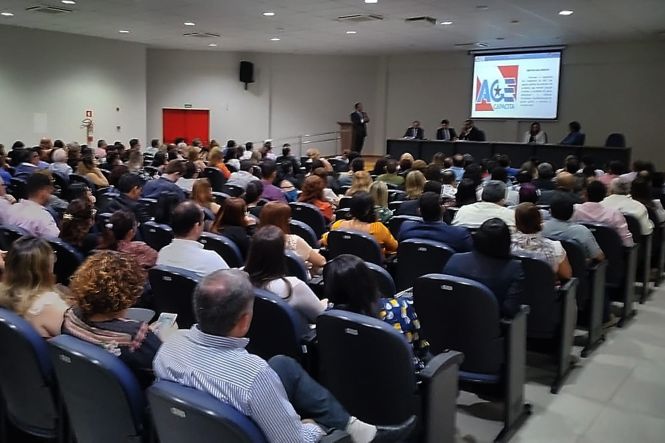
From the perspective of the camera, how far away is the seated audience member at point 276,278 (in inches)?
114

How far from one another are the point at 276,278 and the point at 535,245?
6.11 ft

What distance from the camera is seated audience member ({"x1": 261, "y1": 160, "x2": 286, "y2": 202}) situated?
266 inches

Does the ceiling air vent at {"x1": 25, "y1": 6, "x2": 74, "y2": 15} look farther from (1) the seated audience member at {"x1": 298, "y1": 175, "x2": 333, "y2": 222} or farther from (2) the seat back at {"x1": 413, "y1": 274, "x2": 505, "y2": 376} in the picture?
(2) the seat back at {"x1": 413, "y1": 274, "x2": 505, "y2": 376}

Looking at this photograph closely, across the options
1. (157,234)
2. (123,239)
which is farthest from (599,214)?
(123,239)

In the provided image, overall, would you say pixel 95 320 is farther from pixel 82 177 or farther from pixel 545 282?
pixel 82 177

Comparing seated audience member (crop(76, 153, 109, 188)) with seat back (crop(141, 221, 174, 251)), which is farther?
seated audience member (crop(76, 153, 109, 188))

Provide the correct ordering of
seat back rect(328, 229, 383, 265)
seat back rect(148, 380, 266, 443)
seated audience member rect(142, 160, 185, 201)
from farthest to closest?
1. seated audience member rect(142, 160, 185, 201)
2. seat back rect(328, 229, 383, 265)
3. seat back rect(148, 380, 266, 443)

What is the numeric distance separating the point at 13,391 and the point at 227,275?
1.24m

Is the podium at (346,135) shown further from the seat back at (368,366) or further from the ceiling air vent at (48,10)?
the seat back at (368,366)

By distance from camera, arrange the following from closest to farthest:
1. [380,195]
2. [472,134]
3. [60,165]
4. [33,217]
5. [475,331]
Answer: [475,331]
[33,217]
[380,195]
[60,165]
[472,134]

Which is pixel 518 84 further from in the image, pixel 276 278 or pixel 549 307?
pixel 276 278

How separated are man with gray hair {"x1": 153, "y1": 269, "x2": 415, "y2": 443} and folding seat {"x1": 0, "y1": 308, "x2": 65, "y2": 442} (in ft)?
2.30

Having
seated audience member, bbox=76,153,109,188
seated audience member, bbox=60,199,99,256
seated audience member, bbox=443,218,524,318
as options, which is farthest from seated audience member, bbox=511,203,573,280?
seated audience member, bbox=76,153,109,188

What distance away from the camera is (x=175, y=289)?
3.19m
